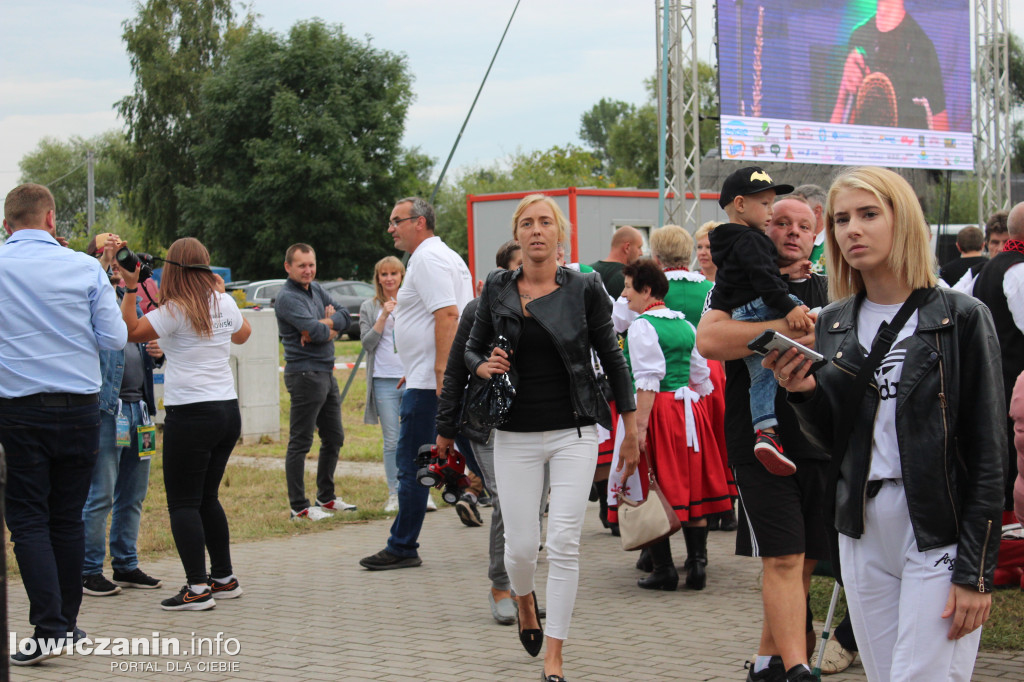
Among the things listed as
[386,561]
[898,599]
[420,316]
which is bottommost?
[386,561]

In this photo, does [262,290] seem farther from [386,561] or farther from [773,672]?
[773,672]

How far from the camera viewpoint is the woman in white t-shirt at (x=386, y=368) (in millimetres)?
8711

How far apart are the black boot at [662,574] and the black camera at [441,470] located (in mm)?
1425

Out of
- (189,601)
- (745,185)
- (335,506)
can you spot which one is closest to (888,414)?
(745,185)

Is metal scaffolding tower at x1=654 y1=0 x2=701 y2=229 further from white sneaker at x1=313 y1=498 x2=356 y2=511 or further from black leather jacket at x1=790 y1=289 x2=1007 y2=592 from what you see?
black leather jacket at x1=790 y1=289 x2=1007 y2=592

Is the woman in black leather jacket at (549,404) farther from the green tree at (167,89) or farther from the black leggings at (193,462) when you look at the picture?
the green tree at (167,89)

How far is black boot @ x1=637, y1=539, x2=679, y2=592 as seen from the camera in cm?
623

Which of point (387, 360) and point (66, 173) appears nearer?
point (387, 360)

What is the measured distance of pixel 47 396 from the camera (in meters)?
5.04

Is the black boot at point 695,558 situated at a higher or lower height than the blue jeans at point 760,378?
lower

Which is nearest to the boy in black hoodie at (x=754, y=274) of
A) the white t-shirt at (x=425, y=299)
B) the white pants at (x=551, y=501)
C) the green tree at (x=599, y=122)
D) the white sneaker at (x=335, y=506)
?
the white pants at (x=551, y=501)

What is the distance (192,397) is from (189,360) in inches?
8.6

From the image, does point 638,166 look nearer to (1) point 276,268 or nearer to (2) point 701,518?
(1) point 276,268

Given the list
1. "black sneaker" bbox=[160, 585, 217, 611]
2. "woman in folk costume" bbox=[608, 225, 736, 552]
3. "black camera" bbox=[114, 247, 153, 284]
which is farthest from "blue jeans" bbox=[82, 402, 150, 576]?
"woman in folk costume" bbox=[608, 225, 736, 552]
